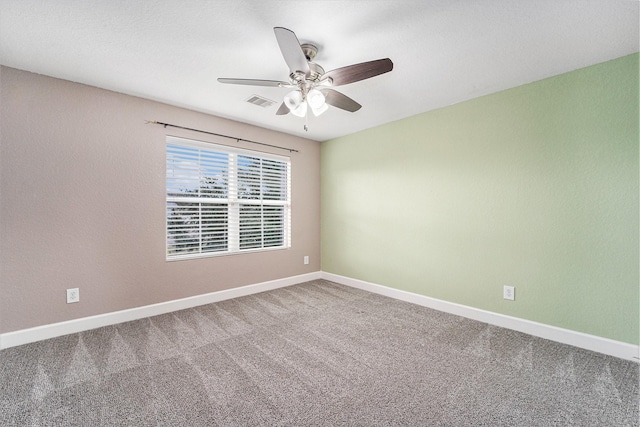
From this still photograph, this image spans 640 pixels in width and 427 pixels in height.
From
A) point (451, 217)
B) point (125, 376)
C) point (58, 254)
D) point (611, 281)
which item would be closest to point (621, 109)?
point (611, 281)

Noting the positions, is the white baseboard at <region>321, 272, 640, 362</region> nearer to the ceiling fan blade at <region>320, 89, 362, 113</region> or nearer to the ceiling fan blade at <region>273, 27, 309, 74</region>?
the ceiling fan blade at <region>320, 89, 362, 113</region>

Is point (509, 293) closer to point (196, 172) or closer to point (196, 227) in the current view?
point (196, 227)

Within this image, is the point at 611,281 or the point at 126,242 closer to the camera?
the point at 611,281

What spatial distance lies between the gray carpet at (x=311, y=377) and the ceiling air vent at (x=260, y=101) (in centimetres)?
230

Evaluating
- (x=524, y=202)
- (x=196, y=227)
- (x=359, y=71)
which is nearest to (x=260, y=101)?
(x=359, y=71)

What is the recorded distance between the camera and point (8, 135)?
2248 millimetres

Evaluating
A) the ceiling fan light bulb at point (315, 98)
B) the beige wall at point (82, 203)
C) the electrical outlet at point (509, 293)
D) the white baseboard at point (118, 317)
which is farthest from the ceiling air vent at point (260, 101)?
the electrical outlet at point (509, 293)

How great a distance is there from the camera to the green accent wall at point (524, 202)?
2.09m

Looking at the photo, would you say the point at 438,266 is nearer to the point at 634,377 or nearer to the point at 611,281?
the point at 611,281

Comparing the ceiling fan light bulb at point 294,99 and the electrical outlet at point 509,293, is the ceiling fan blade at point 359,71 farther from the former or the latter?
the electrical outlet at point 509,293

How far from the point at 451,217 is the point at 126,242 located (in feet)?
11.4

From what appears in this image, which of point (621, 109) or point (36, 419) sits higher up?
point (621, 109)

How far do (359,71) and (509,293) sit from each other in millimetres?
2453

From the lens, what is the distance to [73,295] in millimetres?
2506
